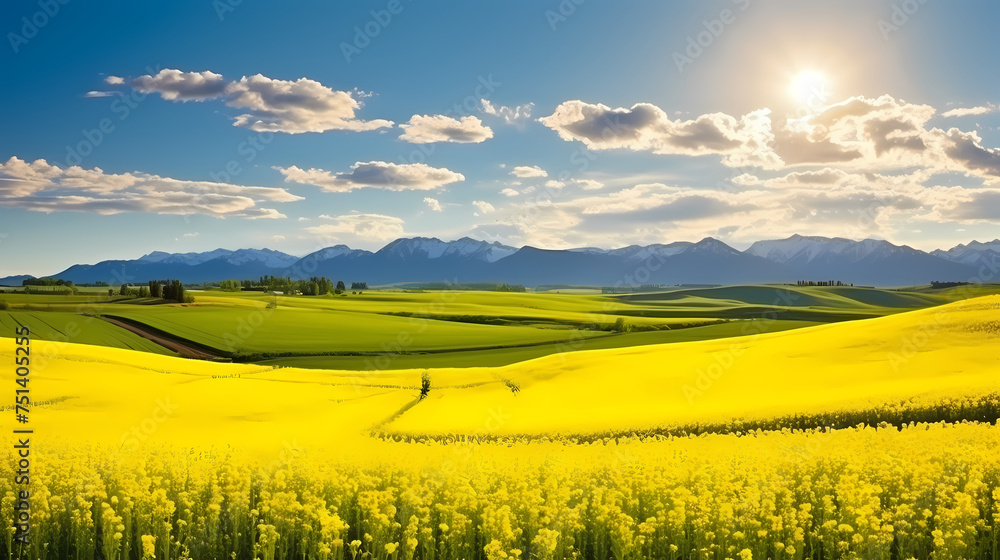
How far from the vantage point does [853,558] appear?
9.16 metres

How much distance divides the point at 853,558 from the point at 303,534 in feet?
30.4

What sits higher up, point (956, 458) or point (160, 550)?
point (956, 458)

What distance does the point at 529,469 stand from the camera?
542 inches

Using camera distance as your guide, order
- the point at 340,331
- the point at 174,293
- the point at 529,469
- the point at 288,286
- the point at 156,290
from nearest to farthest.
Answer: the point at 529,469
the point at 340,331
the point at 174,293
the point at 156,290
the point at 288,286

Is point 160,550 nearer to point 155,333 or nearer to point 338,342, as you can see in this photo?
point 338,342

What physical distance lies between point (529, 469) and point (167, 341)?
70641 millimetres

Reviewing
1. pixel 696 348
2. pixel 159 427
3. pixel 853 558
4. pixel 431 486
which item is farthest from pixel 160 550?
pixel 696 348

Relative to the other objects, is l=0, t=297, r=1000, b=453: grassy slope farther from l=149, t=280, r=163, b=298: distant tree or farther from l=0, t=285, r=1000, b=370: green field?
l=149, t=280, r=163, b=298: distant tree

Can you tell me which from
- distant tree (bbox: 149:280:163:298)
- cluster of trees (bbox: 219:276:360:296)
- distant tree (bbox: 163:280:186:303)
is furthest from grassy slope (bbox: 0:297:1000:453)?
cluster of trees (bbox: 219:276:360:296)

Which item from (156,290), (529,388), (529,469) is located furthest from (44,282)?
(529,469)

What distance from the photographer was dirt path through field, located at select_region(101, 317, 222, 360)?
66062mm

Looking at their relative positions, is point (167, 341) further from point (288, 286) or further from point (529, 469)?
point (288, 286)

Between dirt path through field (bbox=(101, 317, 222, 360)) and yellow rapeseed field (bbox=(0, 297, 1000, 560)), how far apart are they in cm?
3891

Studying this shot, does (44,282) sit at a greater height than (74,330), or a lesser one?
greater
